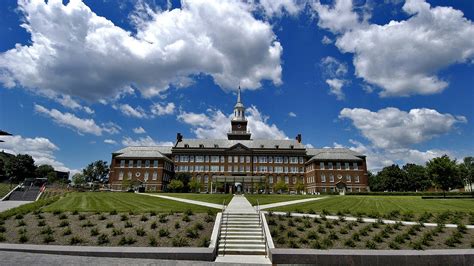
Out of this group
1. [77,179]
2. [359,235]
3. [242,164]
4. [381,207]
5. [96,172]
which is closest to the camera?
[359,235]

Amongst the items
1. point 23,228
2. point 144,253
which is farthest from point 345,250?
point 23,228

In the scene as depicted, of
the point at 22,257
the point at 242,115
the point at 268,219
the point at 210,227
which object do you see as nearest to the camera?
the point at 22,257

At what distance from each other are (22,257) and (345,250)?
13143mm

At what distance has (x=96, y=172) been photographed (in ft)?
357

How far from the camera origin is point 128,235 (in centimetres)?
1439

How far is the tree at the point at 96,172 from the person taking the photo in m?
106

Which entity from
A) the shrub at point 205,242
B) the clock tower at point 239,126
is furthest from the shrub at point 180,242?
the clock tower at point 239,126

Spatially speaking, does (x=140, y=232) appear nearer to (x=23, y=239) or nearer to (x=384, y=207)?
(x=23, y=239)

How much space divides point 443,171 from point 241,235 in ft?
131

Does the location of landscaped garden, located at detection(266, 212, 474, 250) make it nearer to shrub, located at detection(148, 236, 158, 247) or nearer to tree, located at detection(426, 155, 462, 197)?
shrub, located at detection(148, 236, 158, 247)

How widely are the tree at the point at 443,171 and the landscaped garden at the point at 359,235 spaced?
3038 cm

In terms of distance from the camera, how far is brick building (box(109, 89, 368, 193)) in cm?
7388

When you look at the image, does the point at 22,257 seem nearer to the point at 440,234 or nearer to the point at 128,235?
the point at 128,235

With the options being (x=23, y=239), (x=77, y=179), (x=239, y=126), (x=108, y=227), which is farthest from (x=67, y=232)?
(x=77, y=179)
